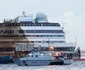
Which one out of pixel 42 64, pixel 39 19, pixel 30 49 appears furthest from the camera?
pixel 39 19

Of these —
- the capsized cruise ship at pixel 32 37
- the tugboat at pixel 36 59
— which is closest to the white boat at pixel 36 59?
the tugboat at pixel 36 59

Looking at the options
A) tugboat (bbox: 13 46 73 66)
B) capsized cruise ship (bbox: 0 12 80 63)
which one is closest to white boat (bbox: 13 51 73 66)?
tugboat (bbox: 13 46 73 66)

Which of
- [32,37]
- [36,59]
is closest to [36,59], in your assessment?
[36,59]

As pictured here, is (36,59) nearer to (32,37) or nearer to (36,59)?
(36,59)

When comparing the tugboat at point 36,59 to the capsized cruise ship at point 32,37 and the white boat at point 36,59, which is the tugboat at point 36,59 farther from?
the capsized cruise ship at point 32,37

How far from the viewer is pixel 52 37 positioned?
168m

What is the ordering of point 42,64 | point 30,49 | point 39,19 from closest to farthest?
1. point 42,64
2. point 30,49
3. point 39,19

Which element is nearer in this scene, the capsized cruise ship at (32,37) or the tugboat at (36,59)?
the tugboat at (36,59)

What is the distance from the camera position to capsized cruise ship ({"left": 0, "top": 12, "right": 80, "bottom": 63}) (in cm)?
16375

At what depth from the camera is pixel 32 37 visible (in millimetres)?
166625

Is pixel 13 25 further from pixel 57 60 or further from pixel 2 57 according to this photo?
pixel 57 60

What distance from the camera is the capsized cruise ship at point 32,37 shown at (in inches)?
6447

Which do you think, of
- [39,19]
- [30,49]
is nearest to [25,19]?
[39,19]

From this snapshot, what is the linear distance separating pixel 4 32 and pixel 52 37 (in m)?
12.2
